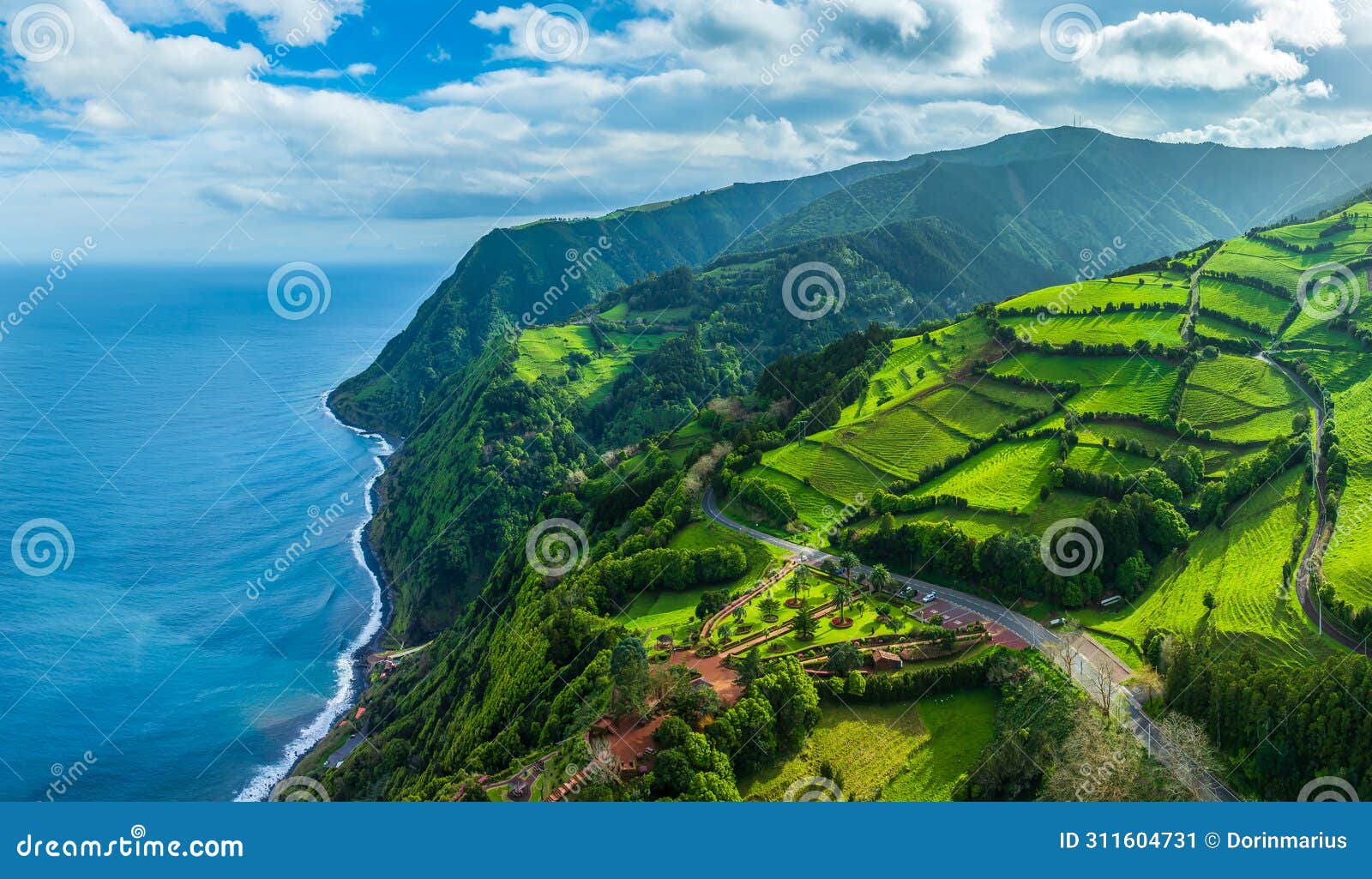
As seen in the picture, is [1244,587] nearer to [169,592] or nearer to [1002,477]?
[1002,477]

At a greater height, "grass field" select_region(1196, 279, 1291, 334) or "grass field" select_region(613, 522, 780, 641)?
"grass field" select_region(1196, 279, 1291, 334)

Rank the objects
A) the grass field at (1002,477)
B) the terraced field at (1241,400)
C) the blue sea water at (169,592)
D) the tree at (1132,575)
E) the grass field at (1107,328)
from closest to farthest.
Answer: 1. the tree at (1132,575)
2. the grass field at (1002,477)
3. the terraced field at (1241,400)
4. the blue sea water at (169,592)
5. the grass field at (1107,328)

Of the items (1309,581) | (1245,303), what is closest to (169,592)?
(1309,581)

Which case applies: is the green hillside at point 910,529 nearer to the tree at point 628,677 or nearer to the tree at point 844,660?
the tree at point 628,677

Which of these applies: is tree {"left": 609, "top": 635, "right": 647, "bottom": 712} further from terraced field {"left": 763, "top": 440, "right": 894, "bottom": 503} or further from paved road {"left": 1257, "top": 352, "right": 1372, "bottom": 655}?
paved road {"left": 1257, "top": 352, "right": 1372, "bottom": 655}

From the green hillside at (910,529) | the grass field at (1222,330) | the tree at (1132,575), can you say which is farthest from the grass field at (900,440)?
the grass field at (1222,330)

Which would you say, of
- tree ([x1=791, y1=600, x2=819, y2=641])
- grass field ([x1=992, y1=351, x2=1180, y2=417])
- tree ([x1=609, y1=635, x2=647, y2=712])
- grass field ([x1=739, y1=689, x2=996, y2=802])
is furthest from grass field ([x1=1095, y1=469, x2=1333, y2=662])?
tree ([x1=609, y1=635, x2=647, y2=712])
